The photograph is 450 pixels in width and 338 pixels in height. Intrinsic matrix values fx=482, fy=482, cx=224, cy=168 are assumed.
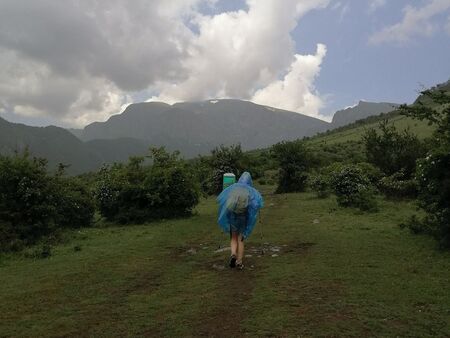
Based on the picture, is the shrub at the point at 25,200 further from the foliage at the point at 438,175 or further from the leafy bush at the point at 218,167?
the leafy bush at the point at 218,167

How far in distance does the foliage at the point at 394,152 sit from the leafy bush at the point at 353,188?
8.47 ft

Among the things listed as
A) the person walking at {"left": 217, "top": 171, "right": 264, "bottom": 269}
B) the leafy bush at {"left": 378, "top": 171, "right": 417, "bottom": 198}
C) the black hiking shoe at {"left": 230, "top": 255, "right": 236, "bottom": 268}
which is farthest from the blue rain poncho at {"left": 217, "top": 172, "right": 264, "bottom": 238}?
the leafy bush at {"left": 378, "top": 171, "right": 417, "bottom": 198}

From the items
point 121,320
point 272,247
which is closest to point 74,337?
point 121,320

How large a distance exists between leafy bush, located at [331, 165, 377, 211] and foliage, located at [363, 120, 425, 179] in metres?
2.58

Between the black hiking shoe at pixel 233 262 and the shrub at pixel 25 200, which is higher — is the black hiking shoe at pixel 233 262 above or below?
below

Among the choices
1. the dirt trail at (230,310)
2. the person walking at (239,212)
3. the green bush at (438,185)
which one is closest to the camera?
the dirt trail at (230,310)

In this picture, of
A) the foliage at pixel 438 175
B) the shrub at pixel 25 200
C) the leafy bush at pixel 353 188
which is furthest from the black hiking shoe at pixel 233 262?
the leafy bush at pixel 353 188

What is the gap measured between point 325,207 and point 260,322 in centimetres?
1543

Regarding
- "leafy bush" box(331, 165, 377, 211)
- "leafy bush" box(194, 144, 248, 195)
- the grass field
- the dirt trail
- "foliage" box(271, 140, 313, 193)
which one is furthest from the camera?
"leafy bush" box(194, 144, 248, 195)

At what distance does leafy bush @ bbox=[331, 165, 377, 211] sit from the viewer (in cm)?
2033

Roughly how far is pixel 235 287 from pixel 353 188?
45.0ft

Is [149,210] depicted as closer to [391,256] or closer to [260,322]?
[391,256]

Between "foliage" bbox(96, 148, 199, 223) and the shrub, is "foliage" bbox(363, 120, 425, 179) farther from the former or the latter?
the shrub

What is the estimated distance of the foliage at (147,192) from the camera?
19.3 meters
